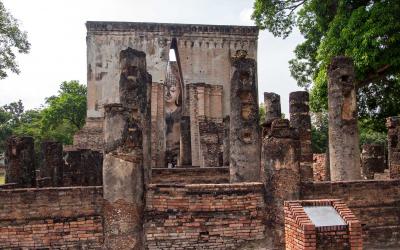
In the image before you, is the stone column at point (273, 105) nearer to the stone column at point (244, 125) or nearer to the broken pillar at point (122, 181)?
the stone column at point (244, 125)

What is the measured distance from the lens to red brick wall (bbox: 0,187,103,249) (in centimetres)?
807

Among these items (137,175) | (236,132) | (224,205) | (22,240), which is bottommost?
(22,240)

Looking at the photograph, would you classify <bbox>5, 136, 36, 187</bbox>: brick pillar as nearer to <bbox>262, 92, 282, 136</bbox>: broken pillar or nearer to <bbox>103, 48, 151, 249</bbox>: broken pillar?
<bbox>103, 48, 151, 249</bbox>: broken pillar

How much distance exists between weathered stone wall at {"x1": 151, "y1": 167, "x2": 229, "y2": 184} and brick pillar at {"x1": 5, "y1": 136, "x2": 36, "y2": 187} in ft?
13.3

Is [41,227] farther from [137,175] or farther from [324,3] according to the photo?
[324,3]

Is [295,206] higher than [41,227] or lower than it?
higher

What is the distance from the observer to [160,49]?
85.3ft

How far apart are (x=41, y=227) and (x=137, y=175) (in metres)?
1.90

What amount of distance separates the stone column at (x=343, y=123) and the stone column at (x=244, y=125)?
2.06m

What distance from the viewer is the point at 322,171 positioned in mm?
20359

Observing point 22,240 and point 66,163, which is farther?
point 66,163

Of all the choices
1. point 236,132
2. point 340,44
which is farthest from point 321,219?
point 340,44

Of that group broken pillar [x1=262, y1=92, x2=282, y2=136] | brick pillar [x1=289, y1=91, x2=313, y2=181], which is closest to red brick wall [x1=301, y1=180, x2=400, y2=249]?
brick pillar [x1=289, y1=91, x2=313, y2=181]

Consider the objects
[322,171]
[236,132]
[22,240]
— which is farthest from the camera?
[322,171]
